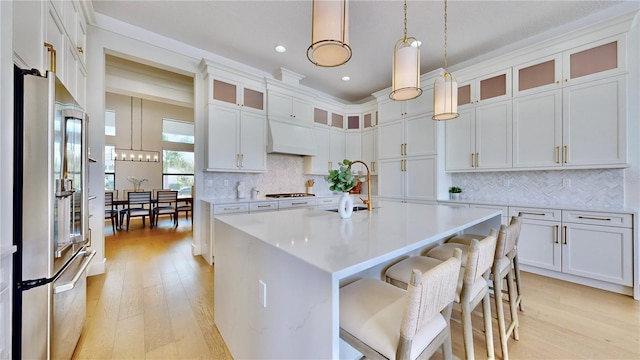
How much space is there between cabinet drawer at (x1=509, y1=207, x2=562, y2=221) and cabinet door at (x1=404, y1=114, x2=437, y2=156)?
50.7 inches

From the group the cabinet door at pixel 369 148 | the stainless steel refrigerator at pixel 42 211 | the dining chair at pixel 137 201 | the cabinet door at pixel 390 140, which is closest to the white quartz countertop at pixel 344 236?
the stainless steel refrigerator at pixel 42 211

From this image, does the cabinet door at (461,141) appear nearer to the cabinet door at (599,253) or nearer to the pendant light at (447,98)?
the cabinet door at (599,253)

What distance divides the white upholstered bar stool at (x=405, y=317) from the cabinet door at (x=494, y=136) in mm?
2995

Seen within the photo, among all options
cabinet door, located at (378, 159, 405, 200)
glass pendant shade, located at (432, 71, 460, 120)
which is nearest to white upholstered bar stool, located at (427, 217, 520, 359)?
glass pendant shade, located at (432, 71, 460, 120)

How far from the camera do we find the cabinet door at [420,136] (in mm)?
3738

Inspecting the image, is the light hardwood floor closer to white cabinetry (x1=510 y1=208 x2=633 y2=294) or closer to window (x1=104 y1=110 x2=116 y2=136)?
white cabinetry (x1=510 y1=208 x2=633 y2=294)

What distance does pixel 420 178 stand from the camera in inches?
154

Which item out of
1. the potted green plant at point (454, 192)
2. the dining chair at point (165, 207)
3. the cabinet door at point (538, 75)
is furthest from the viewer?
the dining chair at point (165, 207)

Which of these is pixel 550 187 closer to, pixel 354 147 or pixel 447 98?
pixel 447 98

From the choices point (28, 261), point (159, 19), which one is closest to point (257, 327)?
point (28, 261)

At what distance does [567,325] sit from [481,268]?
149cm

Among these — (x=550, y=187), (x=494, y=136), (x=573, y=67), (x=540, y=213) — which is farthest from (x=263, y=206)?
(x=573, y=67)

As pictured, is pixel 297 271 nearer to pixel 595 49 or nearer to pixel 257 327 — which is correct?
pixel 257 327

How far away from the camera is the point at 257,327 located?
4.17 feet
